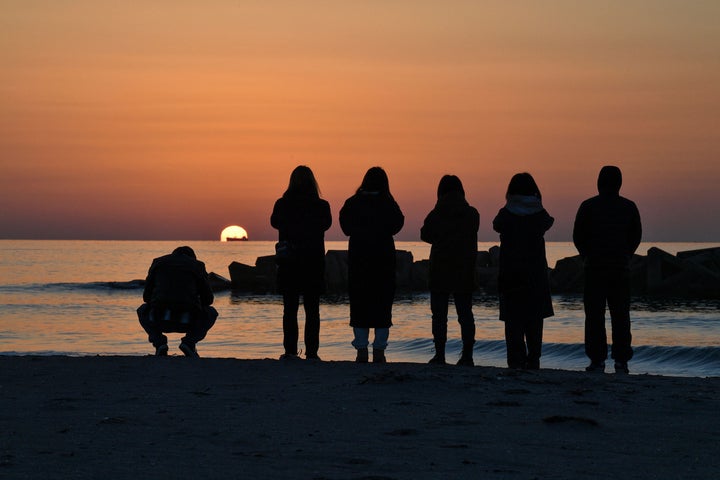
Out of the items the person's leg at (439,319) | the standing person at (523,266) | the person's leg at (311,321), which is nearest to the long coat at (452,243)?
the person's leg at (439,319)

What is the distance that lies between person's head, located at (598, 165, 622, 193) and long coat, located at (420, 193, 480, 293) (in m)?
1.33

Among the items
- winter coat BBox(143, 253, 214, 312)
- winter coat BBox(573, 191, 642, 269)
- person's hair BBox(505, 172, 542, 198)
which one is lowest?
winter coat BBox(143, 253, 214, 312)

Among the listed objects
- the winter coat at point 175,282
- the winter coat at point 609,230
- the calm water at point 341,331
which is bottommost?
the calm water at point 341,331

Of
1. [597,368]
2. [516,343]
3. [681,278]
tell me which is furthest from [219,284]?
[597,368]

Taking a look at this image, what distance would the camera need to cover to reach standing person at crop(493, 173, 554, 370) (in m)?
9.45

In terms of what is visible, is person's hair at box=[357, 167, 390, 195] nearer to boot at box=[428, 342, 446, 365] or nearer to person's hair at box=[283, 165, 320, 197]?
person's hair at box=[283, 165, 320, 197]

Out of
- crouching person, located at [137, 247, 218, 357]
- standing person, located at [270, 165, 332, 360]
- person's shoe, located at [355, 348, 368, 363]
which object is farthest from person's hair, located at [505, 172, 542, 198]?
crouching person, located at [137, 247, 218, 357]

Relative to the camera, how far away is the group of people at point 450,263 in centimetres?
943

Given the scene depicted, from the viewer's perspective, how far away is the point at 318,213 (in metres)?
9.92

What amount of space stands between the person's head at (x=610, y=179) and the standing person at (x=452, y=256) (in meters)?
1.32

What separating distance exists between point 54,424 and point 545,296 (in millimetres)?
5148

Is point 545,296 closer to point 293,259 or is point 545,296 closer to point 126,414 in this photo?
point 293,259

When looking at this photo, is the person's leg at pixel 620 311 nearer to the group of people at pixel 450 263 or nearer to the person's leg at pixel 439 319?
the group of people at pixel 450 263

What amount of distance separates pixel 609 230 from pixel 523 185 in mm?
941
